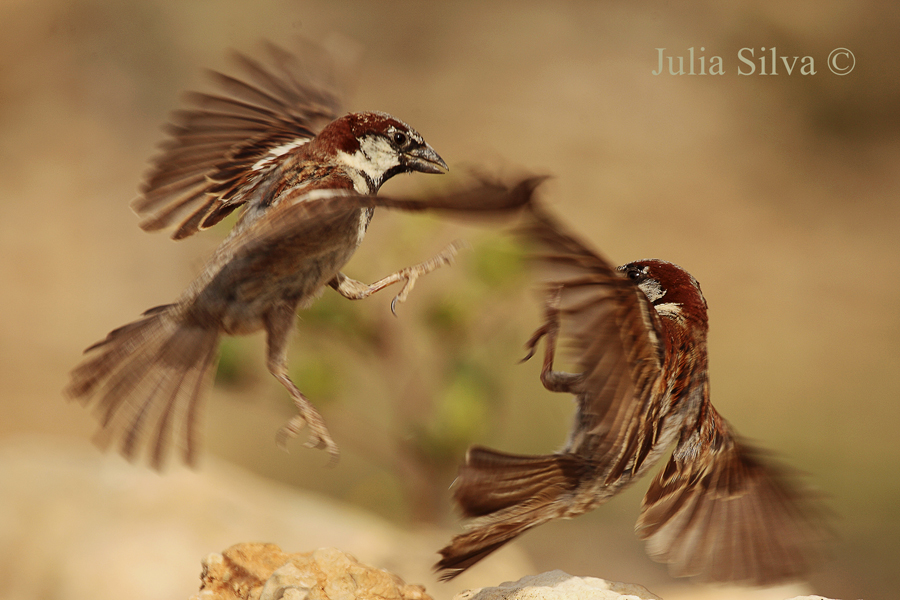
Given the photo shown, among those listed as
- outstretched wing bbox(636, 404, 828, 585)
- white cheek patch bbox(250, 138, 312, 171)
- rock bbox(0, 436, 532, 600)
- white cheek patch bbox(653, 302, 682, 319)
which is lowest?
rock bbox(0, 436, 532, 600)

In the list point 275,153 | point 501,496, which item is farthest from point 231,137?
point 501,496

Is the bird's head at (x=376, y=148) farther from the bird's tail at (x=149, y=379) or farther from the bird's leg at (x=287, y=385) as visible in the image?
the bird's tail at (x=149, y=379)

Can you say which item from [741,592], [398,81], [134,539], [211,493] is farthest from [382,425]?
[398,81]

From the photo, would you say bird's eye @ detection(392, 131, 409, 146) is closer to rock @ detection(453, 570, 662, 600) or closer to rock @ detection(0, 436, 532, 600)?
rock @ detection(453, 570, 662, 600)

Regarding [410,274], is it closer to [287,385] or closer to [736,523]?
[287,385]

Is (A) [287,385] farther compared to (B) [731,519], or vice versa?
(B) [731,519]

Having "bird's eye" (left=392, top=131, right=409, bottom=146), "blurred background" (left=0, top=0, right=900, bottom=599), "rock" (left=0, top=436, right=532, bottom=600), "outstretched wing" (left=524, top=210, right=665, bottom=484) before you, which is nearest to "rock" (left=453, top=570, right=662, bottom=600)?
"outstretched wing" (left=524, top=210, right=665, bottom=484)
